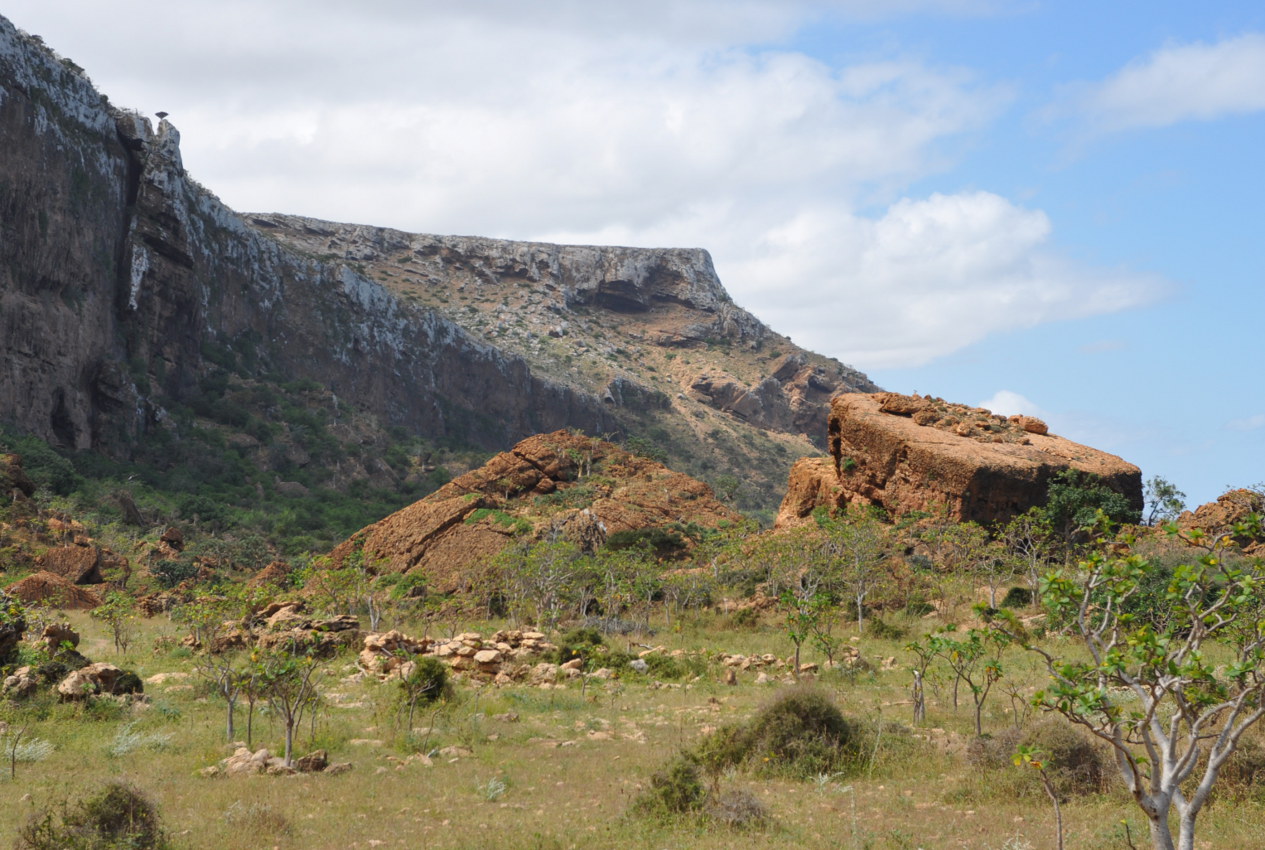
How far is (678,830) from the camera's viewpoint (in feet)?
34.1

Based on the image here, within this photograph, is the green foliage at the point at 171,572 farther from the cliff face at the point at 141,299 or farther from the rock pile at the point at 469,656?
the cliff face at the point at 141,299

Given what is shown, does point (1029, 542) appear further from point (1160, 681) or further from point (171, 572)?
point (171, 572)

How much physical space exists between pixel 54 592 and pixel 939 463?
33.3 m

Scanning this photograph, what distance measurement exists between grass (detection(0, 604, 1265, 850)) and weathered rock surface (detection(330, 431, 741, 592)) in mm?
20613

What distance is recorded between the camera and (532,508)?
155 feet

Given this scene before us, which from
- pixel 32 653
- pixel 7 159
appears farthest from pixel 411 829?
pixel 7 159

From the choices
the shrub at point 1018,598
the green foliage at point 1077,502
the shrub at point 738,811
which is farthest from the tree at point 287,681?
the green foliage at point 1077,502

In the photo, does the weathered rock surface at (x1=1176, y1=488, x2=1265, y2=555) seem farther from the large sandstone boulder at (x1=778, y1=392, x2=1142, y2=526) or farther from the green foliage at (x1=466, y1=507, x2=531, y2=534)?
the green foliage at (x1=466, y1=507, x2=531, y2=534)

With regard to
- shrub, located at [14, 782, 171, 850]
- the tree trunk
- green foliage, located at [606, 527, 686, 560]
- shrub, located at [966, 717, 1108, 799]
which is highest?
green foliage, located at [606, 527, 686, 560]

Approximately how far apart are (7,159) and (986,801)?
6640cm

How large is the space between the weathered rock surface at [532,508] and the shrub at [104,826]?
27447mm

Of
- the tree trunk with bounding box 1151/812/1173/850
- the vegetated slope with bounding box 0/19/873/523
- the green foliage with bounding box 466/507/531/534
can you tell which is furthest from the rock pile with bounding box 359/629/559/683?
the vegetated slope with bounding box 0/19/873/523

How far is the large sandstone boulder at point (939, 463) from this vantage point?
119ft

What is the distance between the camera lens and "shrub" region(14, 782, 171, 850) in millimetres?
8969
